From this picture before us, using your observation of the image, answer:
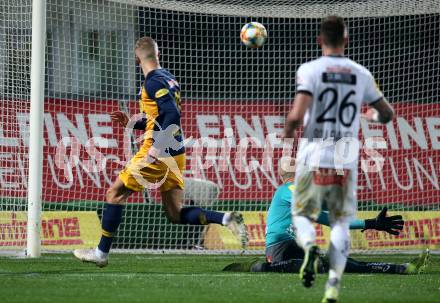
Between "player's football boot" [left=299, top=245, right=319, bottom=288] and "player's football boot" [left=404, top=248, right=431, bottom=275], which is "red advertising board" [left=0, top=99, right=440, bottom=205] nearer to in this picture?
"player's football boot" [left=404, top=248, right=431, bottom=275]

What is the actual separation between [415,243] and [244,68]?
499 centimetres

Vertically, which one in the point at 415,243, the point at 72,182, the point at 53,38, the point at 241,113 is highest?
the point at 53,38

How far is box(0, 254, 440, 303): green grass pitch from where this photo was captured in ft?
23.9

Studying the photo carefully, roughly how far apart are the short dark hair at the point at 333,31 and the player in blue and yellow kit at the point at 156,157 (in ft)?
8.42

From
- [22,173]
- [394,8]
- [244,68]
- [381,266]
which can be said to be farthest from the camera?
[244,68]

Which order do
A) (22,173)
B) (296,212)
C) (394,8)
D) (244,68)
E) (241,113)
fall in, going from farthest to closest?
(244,68) < (241,113) < (394,8) < (22,173) < (296,212)

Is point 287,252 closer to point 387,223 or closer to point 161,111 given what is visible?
point 387,223

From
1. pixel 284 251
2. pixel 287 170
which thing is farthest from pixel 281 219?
pixel 287 170

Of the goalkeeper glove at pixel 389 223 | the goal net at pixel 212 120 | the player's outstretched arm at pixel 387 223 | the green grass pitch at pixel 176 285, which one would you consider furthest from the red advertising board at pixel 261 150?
the goalkeeper glove at pixel 389 223

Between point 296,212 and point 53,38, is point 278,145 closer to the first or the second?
point 53,38

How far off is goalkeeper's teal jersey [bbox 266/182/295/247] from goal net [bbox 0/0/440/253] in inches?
216

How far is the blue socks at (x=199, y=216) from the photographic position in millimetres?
9031

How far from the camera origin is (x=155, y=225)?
50.4ft

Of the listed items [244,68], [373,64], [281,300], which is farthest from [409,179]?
[281,300]
